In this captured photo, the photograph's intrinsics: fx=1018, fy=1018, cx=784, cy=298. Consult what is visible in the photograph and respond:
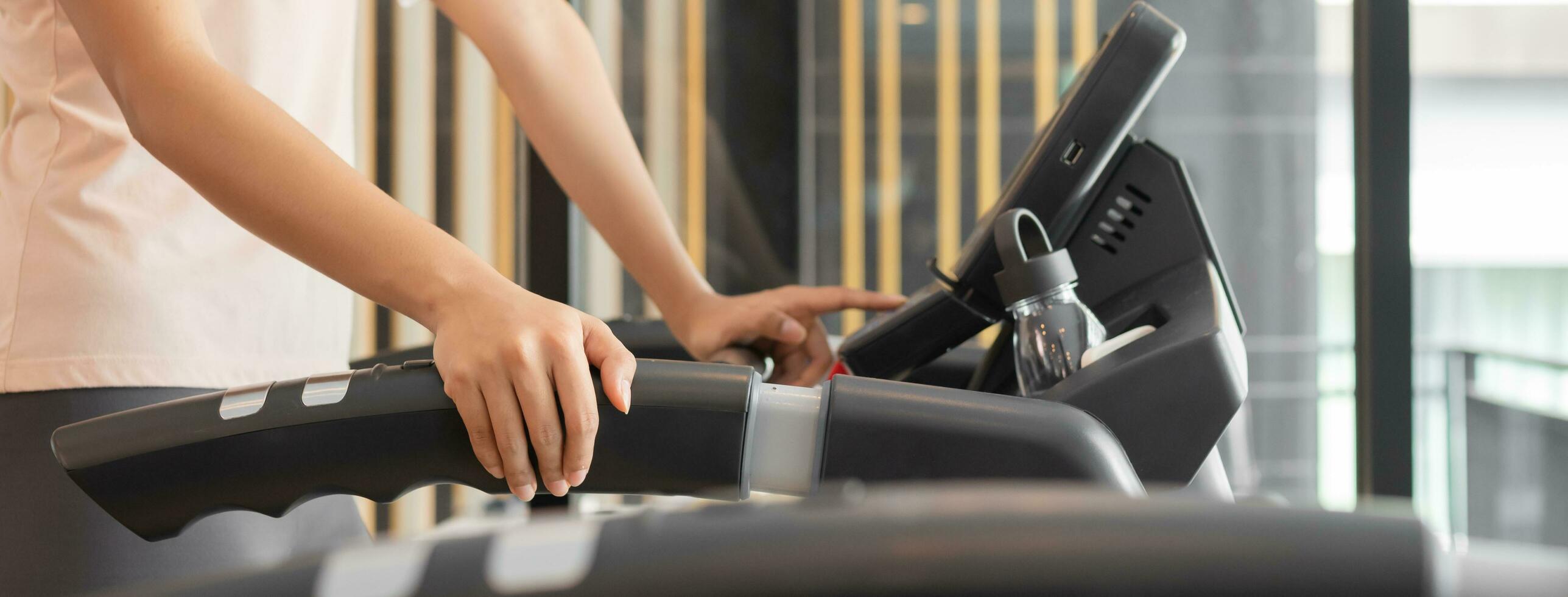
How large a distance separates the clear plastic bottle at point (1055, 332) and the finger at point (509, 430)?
0.29 metres

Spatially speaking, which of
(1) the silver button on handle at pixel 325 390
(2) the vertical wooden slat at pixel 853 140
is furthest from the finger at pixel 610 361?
(2) the vertical wooden slat at pixel 853 140

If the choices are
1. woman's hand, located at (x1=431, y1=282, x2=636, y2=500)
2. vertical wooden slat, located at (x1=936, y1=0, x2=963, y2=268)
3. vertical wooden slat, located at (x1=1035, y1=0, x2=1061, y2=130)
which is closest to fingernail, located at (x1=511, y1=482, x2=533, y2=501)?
woman's hand, located at (x1=431, y1=282, x2=636, y2=500)

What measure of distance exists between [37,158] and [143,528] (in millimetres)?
386

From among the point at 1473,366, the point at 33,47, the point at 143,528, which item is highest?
the point at 33,47

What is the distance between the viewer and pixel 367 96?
2234 millimetres

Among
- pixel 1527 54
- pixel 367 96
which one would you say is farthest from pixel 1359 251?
pixel 1527 54

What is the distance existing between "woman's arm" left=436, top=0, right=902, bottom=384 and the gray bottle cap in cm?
32

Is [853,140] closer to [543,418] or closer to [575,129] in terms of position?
[575,129]

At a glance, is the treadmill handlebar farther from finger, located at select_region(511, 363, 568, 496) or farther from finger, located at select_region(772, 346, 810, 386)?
finger, located at select_region(772, 346, 810, 386)

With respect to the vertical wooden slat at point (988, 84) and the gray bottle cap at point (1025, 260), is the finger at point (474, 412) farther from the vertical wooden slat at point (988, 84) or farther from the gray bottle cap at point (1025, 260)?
the vertical wooden slat at point (988, 84)

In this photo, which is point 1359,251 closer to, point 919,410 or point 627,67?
point 919,410

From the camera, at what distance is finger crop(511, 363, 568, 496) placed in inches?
17.3

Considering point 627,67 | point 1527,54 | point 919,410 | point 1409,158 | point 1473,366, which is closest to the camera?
point 919,410

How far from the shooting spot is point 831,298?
89 centimetres
